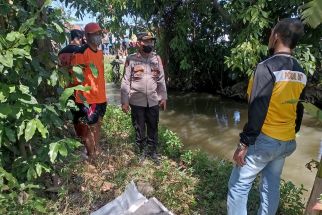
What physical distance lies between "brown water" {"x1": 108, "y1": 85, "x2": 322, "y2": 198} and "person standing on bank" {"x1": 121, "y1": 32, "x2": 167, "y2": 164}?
2279mm

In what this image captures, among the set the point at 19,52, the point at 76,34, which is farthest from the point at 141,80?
the point at 19,52

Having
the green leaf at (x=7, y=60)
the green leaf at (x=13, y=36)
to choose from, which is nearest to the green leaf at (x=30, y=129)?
the green leaf at (x=7, y=60)

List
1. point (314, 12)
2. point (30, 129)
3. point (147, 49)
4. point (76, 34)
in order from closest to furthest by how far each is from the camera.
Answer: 1. point (314, 12)
2. point (30, 129)
3. point (147, 49)
4. point (76, 34)

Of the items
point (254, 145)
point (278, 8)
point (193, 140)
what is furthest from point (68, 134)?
point (278, 8)

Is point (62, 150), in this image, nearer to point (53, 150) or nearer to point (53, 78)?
point (53, 150)

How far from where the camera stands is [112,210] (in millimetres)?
3207

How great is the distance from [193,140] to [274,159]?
4.96 meters

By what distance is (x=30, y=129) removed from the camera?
8.91 ft

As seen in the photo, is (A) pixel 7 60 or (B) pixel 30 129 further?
(B) pixel 30 129

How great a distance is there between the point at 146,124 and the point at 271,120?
2.39 metres

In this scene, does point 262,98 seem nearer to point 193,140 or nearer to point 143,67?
point 143,67

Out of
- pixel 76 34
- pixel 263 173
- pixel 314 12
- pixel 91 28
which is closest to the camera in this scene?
pixel 314 12

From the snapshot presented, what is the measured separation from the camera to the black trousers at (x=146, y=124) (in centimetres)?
471

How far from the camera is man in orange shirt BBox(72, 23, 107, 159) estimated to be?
420 centimetres
